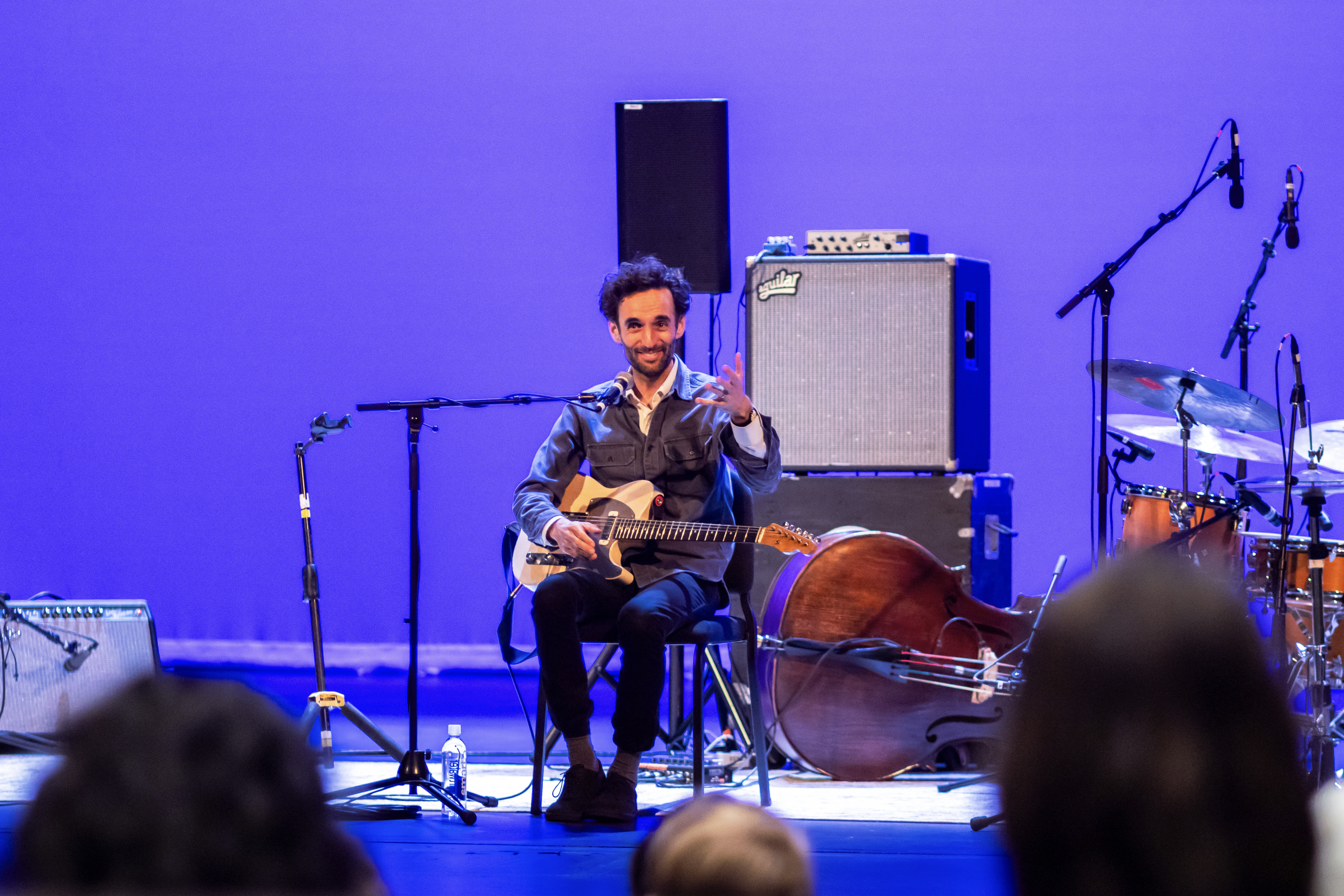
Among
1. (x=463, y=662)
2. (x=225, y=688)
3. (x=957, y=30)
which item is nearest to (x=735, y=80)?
(x=957, y=30)

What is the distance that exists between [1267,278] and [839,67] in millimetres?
1738

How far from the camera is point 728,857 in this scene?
2.90ft

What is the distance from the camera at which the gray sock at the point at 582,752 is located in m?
3.06

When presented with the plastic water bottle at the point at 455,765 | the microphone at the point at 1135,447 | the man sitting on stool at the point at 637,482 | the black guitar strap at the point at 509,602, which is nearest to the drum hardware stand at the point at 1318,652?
the microphone at the point at 1135,447

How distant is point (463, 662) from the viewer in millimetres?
5445

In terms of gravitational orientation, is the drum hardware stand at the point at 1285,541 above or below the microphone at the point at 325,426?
below

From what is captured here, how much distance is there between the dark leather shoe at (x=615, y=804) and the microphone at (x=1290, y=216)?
2.29 metres

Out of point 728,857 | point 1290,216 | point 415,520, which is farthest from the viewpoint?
point 1290,216

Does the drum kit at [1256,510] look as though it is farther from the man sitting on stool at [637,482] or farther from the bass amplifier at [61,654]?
the bass amplifier at [61,654]

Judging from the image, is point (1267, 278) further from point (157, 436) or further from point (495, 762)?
point (157, 436)

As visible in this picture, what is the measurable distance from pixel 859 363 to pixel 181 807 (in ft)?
11.9

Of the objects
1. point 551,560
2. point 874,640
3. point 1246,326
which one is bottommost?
point 874,640

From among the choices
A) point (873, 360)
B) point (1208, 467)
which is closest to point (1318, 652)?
point (1208, 467)

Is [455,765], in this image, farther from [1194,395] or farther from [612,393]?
[1194,395]
